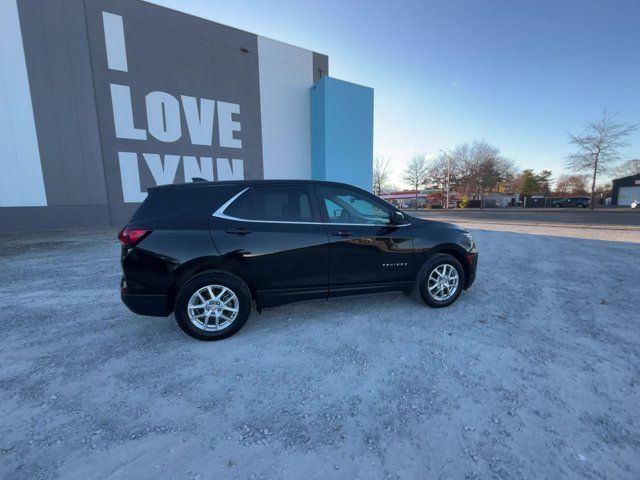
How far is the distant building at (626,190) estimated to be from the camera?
44.1m

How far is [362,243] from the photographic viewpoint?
11.8 ft

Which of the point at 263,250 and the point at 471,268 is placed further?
the point at 471,268

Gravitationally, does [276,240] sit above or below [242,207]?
below

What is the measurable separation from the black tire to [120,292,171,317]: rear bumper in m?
0.18

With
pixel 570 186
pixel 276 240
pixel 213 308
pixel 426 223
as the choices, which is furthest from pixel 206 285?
pixel 570 186

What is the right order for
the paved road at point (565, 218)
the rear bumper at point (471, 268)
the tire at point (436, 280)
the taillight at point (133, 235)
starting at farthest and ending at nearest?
the paved road at point (565, 218) < the rear bumper at point (471, 268) < the tire at point (436, 280) < the taillight at point (133, 235)

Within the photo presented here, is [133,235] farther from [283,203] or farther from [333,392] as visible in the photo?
[333,392]

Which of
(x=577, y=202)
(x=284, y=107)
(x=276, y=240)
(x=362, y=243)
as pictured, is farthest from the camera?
(x=577, y=202)

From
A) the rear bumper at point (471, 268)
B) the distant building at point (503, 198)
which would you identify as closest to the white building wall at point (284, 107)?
the rear bumper at point (471, 268)

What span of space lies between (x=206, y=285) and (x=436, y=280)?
3.00m

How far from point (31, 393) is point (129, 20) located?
17124 millimetres

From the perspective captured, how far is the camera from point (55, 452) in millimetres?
1802

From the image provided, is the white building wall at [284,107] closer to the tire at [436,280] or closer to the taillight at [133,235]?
the tire at [436,280]

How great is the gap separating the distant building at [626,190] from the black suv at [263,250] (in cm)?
6153
